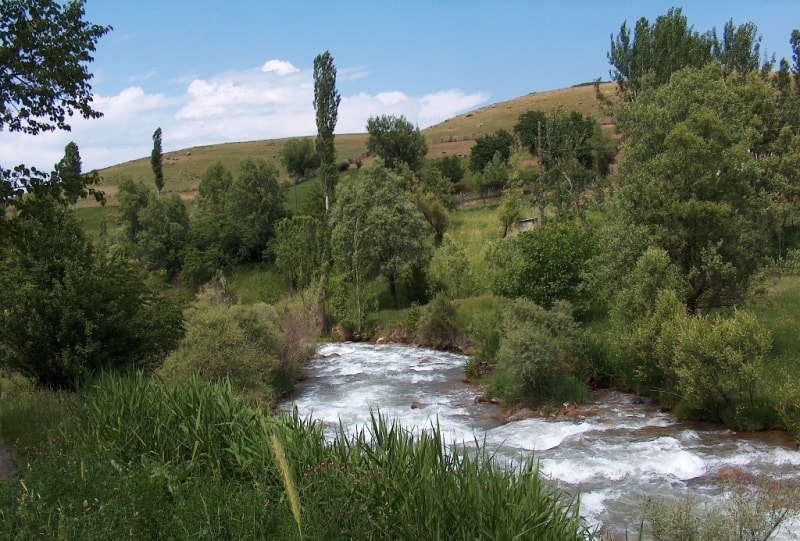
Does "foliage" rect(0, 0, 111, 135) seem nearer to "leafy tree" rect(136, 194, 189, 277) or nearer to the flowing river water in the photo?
the flowing river water

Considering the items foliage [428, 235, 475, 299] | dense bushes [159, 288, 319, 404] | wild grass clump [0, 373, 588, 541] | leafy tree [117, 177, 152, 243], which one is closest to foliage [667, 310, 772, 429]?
wild grass clump [0, 373, 588, 541]

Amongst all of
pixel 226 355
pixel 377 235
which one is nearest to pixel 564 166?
pixel 377 235

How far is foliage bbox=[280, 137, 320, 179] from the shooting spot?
279 ft

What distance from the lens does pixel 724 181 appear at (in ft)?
69.6

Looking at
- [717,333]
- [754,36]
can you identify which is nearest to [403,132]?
[754,36]

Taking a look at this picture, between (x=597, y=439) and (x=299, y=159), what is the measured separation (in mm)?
73647

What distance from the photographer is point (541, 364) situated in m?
20.4

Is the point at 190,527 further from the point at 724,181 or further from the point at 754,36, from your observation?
the point at 754,36

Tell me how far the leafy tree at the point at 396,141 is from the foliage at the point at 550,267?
42205 millimetres

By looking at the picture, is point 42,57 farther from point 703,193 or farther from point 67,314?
point 703,193

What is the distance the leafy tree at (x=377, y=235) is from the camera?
40.2 metres

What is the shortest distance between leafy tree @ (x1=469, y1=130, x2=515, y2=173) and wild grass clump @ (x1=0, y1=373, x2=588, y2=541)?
65.1 metres

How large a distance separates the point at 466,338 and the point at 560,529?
2636cm

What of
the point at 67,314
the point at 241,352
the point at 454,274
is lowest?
the point at 454,274
